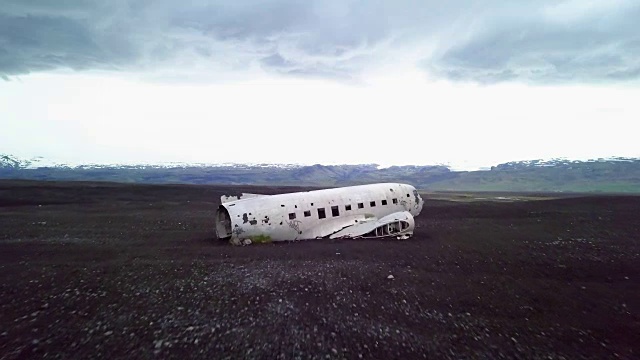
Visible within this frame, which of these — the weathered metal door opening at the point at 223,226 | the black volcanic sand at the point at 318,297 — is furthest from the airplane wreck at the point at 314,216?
the black volcanic sand at the point at 318,297

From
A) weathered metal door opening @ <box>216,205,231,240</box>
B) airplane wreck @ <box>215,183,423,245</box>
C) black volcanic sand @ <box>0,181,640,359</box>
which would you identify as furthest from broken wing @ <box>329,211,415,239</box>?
weathered metal door opening @ <box>216,205,231,240</box>

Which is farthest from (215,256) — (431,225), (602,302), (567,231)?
(567,231)

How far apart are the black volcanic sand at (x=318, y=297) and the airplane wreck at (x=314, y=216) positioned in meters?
1.29

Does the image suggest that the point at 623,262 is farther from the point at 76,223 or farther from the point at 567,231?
the point at 76,223

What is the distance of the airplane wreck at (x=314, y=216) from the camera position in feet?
78.2

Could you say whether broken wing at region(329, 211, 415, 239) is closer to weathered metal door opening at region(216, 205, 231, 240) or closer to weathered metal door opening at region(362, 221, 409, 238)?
weathered metal door opening at region(362, 221, 409, 238)

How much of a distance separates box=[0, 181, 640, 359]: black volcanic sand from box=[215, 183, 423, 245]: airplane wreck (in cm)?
129

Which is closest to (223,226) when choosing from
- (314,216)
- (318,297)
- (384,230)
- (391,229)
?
(314,216)

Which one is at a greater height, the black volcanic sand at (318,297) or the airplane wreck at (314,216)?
the airplane wreck at (314,216)

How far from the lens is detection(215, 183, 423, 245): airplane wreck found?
23.8m

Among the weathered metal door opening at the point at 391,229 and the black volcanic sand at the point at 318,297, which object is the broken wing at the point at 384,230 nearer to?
the weathered metal door opening at the point at 391,229

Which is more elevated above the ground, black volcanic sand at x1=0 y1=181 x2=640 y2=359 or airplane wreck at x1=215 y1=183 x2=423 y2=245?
airplane wreck at x1=215 y1=183 x2=423 y2=245

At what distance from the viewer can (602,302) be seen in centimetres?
1307

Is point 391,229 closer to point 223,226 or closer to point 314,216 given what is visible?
point 314,216
